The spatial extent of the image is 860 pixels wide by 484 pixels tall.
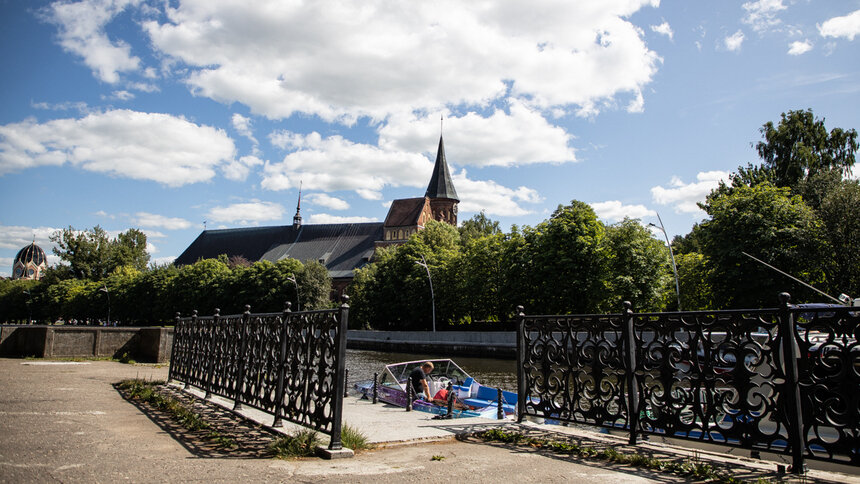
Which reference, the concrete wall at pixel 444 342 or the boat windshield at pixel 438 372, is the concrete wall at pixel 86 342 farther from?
the concrete wall at pixel 444 342

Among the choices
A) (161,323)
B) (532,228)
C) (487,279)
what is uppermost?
(532,228)

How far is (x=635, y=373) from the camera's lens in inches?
285

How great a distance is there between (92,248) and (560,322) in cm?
11351

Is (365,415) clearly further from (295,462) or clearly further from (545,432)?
(295,462)

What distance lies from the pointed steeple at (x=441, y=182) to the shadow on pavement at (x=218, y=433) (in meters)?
91.6

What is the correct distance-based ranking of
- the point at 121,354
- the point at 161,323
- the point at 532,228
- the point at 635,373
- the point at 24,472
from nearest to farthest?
the point at 24,472, the point at 635,373, the point at 121,354, the point at 532,228, the point at 161,323

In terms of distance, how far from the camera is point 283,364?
833cm

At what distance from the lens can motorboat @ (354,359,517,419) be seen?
12.7 m

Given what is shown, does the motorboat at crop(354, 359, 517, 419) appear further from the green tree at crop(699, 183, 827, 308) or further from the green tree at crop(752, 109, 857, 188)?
the green tree at crop(752, 109, 857, 188)

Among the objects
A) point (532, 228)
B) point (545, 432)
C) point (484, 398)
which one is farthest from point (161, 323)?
point (545, 432)

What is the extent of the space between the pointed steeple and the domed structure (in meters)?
163

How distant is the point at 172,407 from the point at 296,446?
184 inches

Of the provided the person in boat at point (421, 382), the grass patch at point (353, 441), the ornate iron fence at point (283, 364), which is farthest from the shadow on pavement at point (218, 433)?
the person in boat at point (421, 382)

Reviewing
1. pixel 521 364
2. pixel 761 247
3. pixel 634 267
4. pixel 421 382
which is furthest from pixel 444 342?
pixel 521 364
